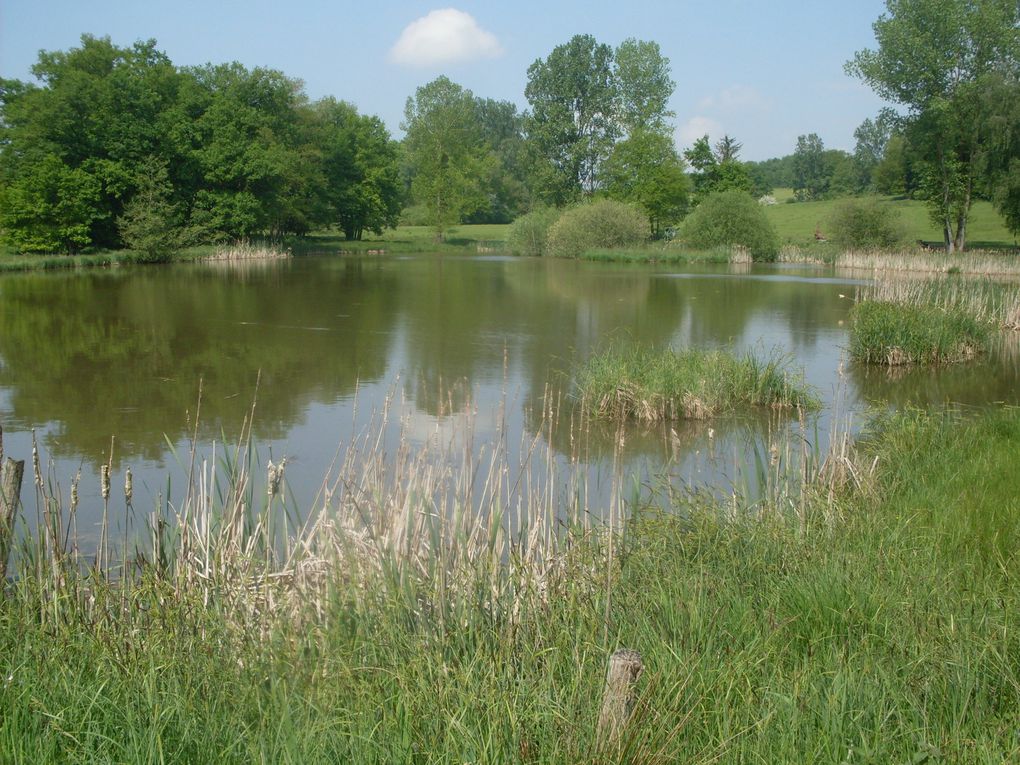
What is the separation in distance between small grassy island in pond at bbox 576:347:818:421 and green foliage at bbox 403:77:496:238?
170 ft

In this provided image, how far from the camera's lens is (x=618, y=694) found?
7.13 ft

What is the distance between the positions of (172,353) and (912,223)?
127 feet

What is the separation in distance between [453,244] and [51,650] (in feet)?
184

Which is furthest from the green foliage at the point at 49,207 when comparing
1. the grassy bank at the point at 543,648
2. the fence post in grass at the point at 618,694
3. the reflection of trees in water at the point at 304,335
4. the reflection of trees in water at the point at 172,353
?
the fence post in grass at the point at 618,694

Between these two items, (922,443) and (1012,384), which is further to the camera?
(1012,384)

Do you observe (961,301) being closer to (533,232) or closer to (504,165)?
(533,232)

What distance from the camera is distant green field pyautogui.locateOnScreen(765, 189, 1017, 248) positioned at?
42.9m

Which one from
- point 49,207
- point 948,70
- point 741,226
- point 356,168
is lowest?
point 741,226

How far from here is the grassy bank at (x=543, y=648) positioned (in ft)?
7.95

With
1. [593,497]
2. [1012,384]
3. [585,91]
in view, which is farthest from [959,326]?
[585,91]

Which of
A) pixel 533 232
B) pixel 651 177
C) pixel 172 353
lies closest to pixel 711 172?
pixel 651 177

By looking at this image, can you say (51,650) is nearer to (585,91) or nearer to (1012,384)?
(1012,384)

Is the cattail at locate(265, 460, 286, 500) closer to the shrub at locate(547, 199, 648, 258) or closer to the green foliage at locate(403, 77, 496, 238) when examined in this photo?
the shrub at locate(547, 199, 648, 258)

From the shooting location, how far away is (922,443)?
6.48 metres
